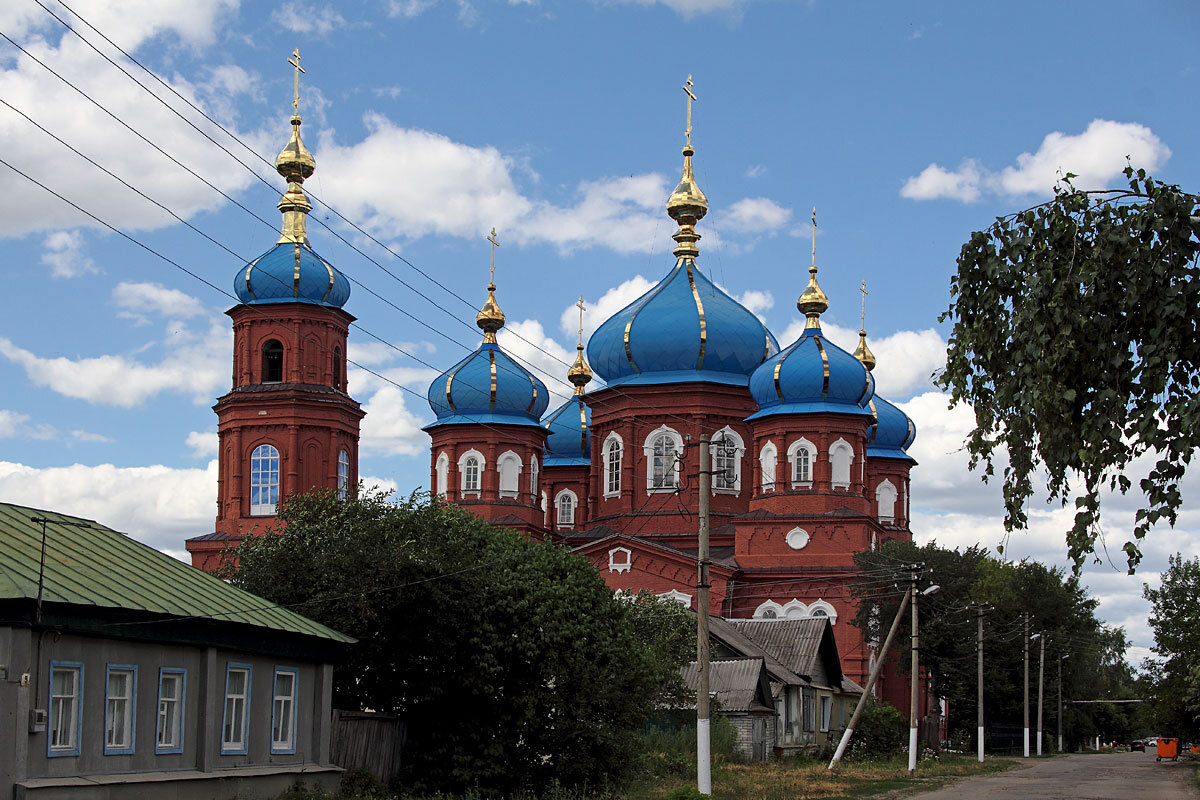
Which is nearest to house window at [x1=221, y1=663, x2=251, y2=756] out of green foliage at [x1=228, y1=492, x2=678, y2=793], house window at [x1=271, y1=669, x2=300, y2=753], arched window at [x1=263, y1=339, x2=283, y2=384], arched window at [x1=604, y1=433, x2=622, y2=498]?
house window at [x1=271, y1=669, x2=300, y2=753]

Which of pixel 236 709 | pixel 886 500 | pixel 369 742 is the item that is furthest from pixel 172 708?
pixel 886 500

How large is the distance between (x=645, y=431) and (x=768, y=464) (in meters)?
4.45

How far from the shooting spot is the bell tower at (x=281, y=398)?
1779 inches

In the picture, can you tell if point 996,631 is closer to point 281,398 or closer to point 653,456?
point 653,456

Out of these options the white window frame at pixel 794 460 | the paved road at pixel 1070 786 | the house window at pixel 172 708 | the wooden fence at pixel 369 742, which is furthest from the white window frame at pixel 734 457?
the house window at pixel 172 708

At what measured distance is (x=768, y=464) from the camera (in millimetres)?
48531

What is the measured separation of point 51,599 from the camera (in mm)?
14086

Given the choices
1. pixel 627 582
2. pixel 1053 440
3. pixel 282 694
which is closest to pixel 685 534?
pixel 627 582

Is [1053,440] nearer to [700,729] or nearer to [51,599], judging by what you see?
[51,599]

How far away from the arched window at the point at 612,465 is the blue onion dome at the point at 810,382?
5021 millimetres

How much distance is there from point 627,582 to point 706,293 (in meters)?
10.5

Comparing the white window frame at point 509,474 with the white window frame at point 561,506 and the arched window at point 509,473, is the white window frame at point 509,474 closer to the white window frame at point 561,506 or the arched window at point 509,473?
the arched window at point 509,473

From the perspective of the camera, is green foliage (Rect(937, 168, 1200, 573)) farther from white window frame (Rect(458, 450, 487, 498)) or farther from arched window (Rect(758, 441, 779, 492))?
white window frame (Rect(458, 450, 487, 498))

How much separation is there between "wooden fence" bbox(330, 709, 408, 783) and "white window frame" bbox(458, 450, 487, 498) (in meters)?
29.2
